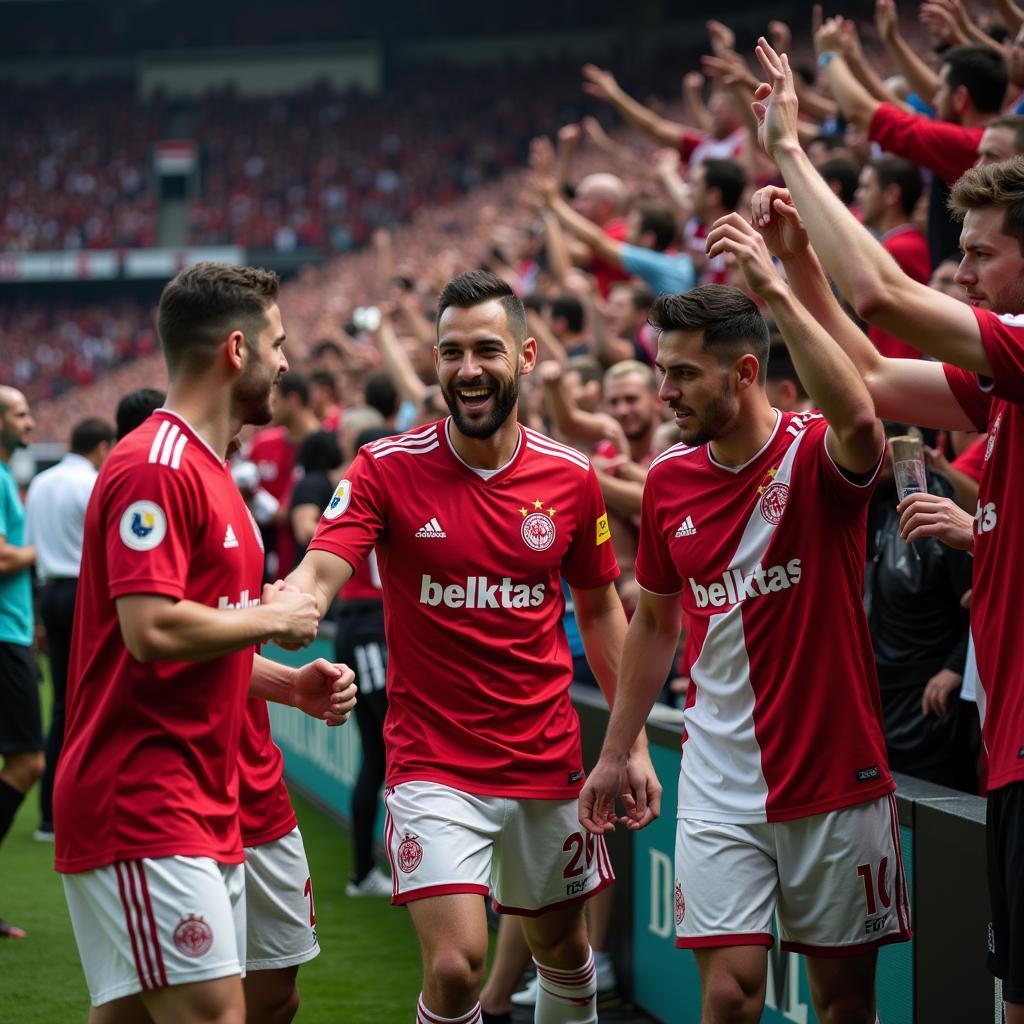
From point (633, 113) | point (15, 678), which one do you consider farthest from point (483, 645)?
point (633, 113)

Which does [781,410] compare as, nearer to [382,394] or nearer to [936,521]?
[936,521]

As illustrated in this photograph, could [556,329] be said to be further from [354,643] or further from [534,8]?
[534,8]

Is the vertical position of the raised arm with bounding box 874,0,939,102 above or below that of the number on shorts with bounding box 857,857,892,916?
above

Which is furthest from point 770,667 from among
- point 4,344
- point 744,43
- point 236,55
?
point 236,55

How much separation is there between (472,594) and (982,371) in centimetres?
181

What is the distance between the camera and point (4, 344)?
1553 inches

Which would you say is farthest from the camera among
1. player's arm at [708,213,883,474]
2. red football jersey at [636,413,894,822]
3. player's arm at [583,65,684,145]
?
player's arm at [583,65,684,145]

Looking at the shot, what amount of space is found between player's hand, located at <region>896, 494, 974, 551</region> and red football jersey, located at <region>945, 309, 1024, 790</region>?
0.13 metres

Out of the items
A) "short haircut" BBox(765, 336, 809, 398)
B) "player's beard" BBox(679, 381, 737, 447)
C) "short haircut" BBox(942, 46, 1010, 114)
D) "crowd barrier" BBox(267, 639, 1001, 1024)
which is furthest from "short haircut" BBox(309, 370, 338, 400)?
"player's beard" BBox(679, 381, 737, 447)

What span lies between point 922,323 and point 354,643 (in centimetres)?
487

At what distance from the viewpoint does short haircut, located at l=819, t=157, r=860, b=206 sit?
739 cm

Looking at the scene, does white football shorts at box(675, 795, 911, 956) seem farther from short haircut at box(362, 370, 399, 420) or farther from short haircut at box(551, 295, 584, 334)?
short haircut at box(551, 295, 584, 334)

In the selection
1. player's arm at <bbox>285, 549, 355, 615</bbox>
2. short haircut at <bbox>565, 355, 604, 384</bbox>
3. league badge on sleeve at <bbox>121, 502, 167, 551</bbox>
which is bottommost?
player's arm at <bbox>285, 549, 355, 615</bbox>

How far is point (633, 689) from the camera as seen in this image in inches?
159
